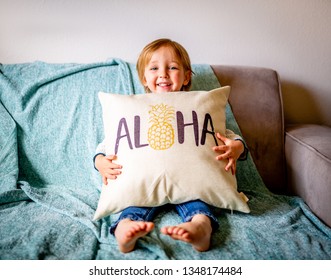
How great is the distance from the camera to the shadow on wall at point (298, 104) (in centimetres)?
132

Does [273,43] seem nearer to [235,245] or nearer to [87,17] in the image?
[87,17]

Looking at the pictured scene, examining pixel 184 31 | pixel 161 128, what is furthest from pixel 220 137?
pixel 184 31

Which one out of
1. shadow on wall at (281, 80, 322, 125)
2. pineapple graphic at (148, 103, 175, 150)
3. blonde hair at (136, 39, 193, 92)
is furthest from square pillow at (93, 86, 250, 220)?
shadow on wall at (281, 80, 322, 125)

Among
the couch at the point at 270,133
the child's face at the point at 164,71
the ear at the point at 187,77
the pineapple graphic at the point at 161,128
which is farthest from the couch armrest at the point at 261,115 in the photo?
the pineapple graphic at the point at 161,128

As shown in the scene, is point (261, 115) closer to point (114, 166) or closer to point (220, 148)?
point (220, 148)

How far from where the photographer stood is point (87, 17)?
1207mm

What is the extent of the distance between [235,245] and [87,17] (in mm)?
1099

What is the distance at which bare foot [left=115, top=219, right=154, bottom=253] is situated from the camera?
2.05ft

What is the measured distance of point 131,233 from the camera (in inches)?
24.4

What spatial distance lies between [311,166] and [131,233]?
2.03 feet

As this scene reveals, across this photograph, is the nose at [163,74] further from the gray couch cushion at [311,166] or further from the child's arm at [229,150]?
the gray couch cushion at [311,166]

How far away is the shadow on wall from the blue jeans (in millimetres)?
809

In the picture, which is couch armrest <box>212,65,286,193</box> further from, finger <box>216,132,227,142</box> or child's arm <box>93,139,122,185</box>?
child's arm <box>93,139,122,185</box>

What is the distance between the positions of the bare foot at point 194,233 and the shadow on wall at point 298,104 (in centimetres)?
88
